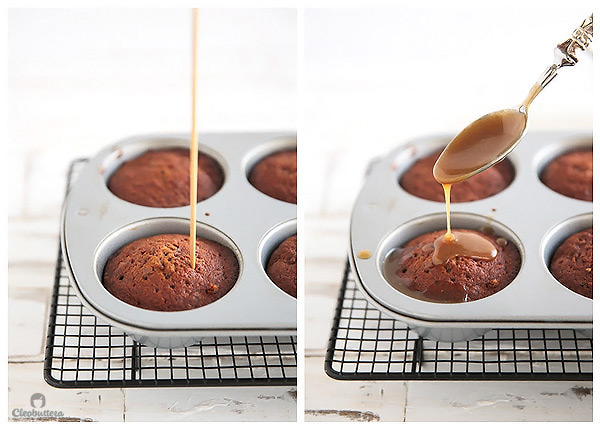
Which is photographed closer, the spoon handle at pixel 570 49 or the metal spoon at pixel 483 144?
the spoon handle at pixel 570 49

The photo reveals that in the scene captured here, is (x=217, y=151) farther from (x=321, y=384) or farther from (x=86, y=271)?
(x=321, y=384)

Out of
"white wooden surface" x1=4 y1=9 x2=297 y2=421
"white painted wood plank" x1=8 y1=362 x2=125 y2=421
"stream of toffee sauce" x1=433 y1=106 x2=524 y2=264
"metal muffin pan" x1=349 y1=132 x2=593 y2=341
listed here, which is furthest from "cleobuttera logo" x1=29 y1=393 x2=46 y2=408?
"stream of toffee sauce" x1=433 y1=106 x2=524 y2=264

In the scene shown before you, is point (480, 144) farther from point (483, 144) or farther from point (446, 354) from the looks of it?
point (446, 354)

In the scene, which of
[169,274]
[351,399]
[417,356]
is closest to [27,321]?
[169,274]

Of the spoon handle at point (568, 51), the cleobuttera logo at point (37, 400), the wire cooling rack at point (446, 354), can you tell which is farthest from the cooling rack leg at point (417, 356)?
the cleobuttera logo at point (37, 400)

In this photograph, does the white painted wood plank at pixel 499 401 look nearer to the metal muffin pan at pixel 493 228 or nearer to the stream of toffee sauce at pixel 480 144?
the metal muffin pan at pixel 493 228

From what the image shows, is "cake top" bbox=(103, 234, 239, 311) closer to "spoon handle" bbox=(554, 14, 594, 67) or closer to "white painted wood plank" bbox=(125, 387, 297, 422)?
"white painted wood plank" bbox=(125, 387, 297, 422)
